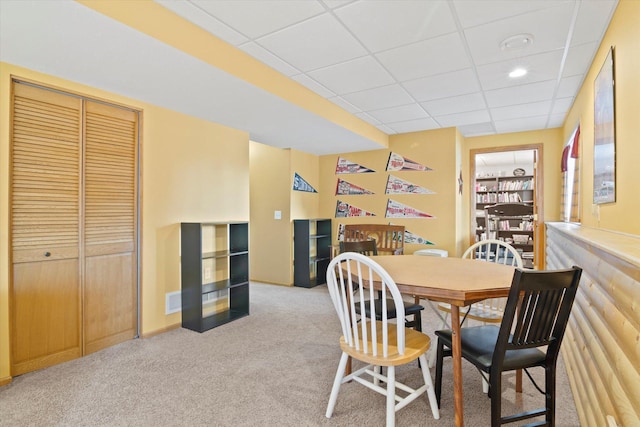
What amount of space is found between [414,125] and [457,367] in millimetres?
3823

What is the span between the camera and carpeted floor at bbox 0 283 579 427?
1.94m

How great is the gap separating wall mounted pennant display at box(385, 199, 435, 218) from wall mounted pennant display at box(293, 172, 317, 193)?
141 cm

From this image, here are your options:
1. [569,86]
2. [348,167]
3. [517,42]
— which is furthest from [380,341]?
[348,167]

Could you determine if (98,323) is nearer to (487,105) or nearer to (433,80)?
(433,80)

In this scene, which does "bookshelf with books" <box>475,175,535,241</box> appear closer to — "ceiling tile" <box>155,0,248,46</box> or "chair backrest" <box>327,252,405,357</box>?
"chair backrest" <box>327,252,405,357</box>

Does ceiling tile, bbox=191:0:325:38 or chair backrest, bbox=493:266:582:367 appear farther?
ceiling tile, bbox=191:0:325:38

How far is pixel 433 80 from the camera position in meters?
3.25

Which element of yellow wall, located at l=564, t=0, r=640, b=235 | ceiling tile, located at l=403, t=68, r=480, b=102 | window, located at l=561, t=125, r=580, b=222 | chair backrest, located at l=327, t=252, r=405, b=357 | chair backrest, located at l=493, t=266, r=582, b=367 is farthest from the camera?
window, located at l=561, t=125, r=580, b=222

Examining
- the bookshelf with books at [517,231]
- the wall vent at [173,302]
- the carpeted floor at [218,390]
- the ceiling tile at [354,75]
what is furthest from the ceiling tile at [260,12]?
the bookshelf with books at [517,231]

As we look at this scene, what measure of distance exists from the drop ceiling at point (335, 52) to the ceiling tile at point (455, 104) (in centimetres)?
2

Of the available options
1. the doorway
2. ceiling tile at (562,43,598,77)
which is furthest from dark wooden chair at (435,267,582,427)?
the doorway

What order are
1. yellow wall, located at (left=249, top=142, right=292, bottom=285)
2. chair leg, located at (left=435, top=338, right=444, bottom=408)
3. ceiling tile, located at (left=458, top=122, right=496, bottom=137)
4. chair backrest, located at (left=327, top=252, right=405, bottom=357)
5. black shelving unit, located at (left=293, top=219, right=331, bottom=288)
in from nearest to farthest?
chair backrest, located at (left=327, top=252, right=405, bottom=357), chair leg, located at (left=435, top=338, right=444, bottom=408), ceiling tile, located at (left=458, top=122, right=496, bottom=137), black shelving unit, located at (left=293, top=219, right=331, bottom=288), yellow wall, located at (left=249, top=142, right=292, bottom=285)

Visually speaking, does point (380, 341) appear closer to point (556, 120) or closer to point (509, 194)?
point (556, 120)

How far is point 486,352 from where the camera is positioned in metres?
1.71
